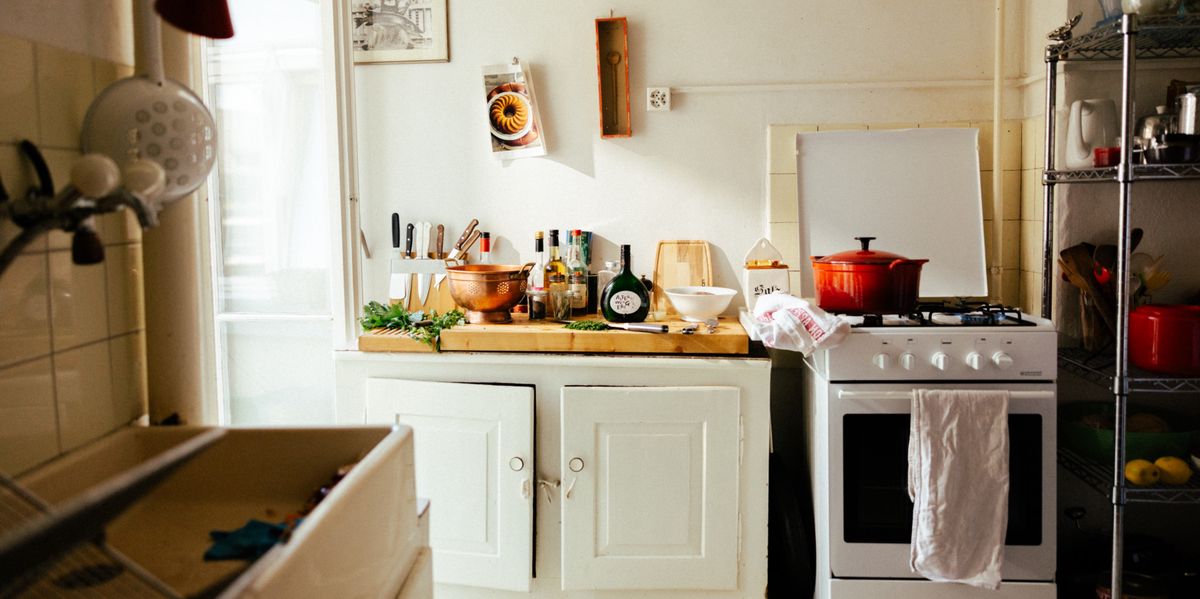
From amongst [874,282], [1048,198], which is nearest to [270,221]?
[874,282]

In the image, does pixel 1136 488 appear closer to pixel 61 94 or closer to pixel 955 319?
pixel 955 319

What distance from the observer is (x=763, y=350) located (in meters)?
2.66

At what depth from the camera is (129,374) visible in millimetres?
1447

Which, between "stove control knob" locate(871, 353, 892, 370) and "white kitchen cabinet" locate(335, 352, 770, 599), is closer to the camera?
"stove control knob" locate(871, 353, 892, 370)

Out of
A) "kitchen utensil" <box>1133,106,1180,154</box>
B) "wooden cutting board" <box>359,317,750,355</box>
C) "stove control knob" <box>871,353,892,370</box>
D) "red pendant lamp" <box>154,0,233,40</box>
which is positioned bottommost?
"stove control knob" <box>871,353,892,370</box>

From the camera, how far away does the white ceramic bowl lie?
2.71m

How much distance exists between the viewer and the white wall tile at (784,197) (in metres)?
2.92

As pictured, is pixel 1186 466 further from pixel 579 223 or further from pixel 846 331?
pixel 579 223

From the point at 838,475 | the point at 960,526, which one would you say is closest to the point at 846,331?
the point at 838,475

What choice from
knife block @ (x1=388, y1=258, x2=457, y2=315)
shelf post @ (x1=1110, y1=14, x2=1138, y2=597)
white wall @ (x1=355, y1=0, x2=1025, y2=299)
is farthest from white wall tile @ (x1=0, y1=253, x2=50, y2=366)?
shelf post @ (x1=1110, y1=14, x2=1138, y2=597)

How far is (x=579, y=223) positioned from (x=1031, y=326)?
58.0 inches

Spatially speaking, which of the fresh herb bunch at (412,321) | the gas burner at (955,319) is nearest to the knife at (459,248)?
the fresh herb bunch at (412,321)

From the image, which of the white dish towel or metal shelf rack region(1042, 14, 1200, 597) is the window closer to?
the white dish towel

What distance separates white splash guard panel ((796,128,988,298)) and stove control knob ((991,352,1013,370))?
581 mm
